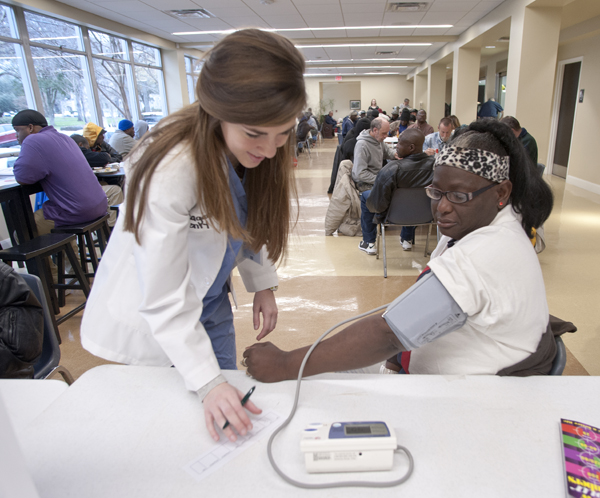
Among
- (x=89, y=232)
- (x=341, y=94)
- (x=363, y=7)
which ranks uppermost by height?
(x=363, y=7)

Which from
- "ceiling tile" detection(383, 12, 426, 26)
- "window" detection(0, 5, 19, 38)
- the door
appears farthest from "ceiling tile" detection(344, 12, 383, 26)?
"window" detection(0, 5, 19, 38)

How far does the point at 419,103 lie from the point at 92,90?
13.5m

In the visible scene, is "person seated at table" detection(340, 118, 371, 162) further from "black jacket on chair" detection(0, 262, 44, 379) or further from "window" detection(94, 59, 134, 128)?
"window" detection(94, 59, 134, 128)

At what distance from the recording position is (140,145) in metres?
0.86

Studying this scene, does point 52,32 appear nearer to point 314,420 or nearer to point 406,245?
point 406,245

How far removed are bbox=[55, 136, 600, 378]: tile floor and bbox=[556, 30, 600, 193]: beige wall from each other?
1.87 m

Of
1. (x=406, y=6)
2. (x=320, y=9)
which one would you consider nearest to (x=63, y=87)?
(x=320, y=9)

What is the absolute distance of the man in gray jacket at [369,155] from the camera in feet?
14.2

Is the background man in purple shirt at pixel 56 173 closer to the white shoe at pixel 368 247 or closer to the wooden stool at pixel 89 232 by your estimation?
the wooden stool at pixel 89 232

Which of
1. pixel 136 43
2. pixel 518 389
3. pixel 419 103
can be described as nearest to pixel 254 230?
pixel 518 389

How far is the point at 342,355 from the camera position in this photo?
2.93 feet

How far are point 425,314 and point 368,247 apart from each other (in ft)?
10.4

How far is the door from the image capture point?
23.8ft

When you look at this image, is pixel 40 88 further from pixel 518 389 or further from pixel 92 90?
pixel 518 389
